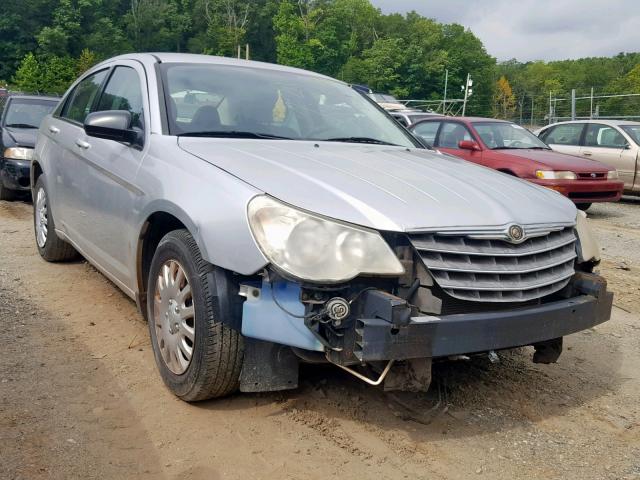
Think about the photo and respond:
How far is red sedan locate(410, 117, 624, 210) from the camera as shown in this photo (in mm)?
9930

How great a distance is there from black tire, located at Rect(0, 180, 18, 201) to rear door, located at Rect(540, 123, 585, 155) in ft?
32.7

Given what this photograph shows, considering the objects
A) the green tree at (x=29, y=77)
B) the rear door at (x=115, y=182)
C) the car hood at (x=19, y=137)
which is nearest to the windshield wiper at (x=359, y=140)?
the rear door at (x=115, y=182)

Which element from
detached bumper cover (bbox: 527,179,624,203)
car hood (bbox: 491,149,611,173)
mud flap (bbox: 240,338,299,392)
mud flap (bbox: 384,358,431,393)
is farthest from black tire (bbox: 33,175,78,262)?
car hood (bbox: 491,149,611,173)

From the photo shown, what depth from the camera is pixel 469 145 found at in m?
10.5

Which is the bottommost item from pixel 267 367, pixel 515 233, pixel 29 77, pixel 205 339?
pixel 267 367

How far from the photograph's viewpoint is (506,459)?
2.79 meters

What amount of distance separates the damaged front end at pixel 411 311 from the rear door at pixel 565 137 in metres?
11.0

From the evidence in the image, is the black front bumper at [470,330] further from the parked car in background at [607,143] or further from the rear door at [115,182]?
the parked car in background at [607,143]

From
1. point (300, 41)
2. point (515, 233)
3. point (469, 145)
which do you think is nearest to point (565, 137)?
point (469, 145)

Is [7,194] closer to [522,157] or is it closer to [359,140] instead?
[359,140]

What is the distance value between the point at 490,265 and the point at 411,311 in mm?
456

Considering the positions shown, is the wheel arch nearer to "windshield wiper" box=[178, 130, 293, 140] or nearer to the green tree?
"windshield wiper" box=[178, 130, 293, 140]

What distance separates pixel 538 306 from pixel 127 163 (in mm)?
2324

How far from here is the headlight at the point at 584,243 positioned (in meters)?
3.30
